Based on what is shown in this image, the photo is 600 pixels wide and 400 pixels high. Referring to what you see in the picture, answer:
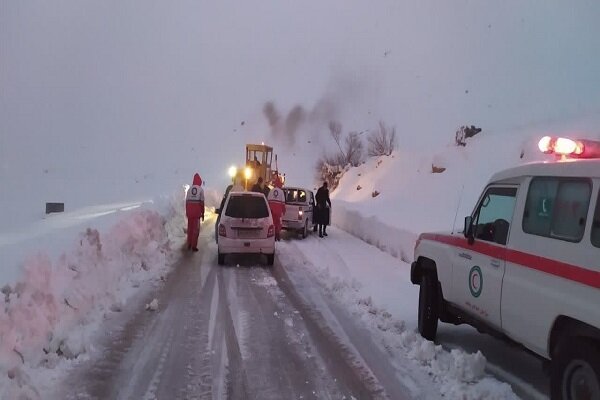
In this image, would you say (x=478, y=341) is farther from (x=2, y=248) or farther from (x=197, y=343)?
(x=2, y=248)

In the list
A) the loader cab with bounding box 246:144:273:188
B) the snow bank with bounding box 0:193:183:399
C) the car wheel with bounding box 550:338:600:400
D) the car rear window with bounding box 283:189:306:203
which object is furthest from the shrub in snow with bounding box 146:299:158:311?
the loader cab with bounding box 246:144:273:188

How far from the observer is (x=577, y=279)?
410cm

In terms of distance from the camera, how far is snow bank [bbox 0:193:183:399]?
5293 mm

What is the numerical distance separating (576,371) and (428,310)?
2.80 meters

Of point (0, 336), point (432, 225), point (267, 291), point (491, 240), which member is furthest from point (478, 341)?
point (432, 225)

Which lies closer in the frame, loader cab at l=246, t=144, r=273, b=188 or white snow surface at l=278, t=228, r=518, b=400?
white snow surface at l=278, t=228, r=518, b=400

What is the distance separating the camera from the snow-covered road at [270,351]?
522 centimetres

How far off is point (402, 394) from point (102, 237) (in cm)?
685

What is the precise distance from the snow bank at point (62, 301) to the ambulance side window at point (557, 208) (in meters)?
4.53

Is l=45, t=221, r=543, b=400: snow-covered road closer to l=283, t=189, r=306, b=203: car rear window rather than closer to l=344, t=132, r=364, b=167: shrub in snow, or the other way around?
l=283, t=189, r=306, b=203: car rear window

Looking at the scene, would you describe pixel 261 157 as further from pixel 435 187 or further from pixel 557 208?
pixel 557 208

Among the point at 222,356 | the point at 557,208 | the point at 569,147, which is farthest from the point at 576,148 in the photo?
the point at 222,356

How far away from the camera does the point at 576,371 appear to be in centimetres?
418

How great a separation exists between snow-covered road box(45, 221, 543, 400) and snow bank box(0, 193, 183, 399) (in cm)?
30
